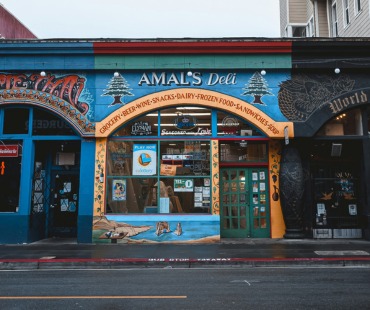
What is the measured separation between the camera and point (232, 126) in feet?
43.2

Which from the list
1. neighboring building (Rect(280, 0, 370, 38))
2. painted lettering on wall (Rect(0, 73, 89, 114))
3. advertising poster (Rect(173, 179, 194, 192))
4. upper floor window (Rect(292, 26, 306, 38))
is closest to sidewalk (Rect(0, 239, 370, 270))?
advertising poster (Rect(173, 179, 194, 192))

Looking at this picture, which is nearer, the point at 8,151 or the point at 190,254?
the point at 190,254

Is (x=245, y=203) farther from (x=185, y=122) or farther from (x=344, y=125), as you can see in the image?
(x=344, y=125)

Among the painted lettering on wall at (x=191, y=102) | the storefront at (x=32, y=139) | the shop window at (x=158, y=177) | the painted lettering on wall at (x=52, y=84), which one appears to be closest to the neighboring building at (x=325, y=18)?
the painted lettering on wall at (x=191, y=102)

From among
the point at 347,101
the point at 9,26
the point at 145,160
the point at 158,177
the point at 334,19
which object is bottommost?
the point at 158,177

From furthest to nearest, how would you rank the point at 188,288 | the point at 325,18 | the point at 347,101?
the point at 325,18 → the point at 347,101 → the point at 188,288

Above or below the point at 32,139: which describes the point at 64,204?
below

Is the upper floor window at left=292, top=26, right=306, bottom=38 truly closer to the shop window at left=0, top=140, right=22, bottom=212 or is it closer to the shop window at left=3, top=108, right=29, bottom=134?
Answer: the shop window at left=3, top=108, right=29, bottom=134

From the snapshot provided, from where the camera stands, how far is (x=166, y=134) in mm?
13070

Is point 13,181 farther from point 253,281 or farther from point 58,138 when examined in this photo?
point 253,281

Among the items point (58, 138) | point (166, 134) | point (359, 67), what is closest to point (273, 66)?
point (359, 67)

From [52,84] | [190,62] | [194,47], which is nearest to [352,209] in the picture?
[190,62]

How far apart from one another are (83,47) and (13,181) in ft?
16.9

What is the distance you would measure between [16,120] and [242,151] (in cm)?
798
